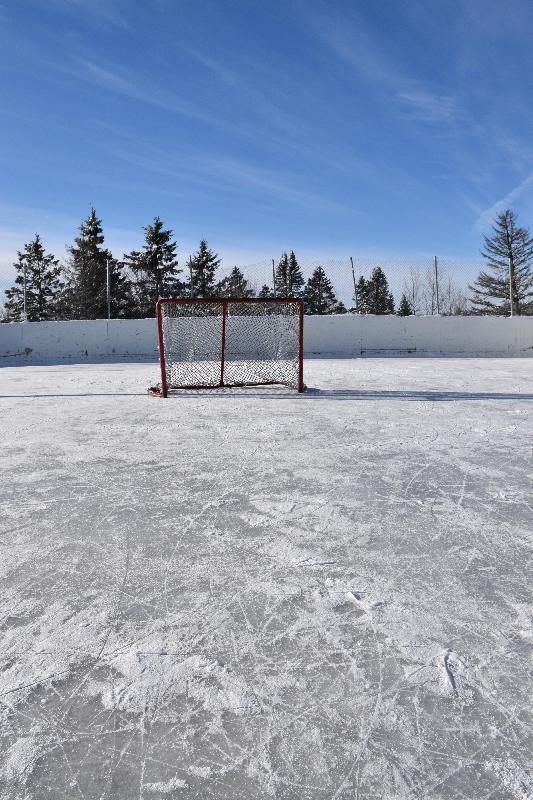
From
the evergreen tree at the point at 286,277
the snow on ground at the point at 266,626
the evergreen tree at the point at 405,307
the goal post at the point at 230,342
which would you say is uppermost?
the evergreen tree at the point at 286,277

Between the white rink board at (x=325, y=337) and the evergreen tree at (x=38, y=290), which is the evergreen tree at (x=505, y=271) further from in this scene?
the evergreen tree at (x=38, y=290)

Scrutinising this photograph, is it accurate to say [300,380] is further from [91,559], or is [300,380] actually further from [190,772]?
[190,772]

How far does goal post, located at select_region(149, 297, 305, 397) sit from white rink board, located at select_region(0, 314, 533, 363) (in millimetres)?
2161

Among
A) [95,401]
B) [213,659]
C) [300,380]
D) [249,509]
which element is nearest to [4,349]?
[95,401]

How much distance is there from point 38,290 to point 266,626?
1187 inches

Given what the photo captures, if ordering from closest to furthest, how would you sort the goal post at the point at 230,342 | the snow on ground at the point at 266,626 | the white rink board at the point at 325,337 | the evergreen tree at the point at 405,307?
the snow on ground at the point at 266,626 < the goal post at the point at 230,342 < the white rink board at the point at 325,337 < the evergreen tree at the point at 405,307

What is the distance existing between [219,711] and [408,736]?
40cm

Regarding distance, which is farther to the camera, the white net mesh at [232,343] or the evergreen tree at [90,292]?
the evergreen tree at [90,292]

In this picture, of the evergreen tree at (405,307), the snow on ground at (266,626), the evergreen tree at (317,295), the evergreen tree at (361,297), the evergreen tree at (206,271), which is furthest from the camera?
the evergreen tree at (206,271)

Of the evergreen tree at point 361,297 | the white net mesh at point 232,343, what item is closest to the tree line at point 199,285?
the evergreen tree at point 361,297

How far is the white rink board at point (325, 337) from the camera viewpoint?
12.1m

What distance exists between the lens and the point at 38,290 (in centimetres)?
2764

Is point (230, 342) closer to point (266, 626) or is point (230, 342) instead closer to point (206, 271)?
point (266, 626)

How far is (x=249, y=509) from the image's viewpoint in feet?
7.07
